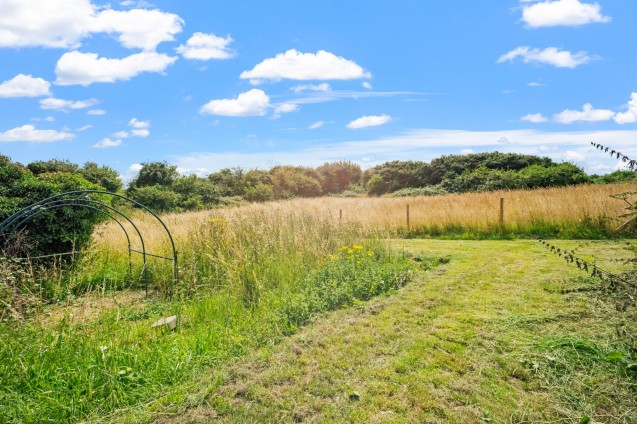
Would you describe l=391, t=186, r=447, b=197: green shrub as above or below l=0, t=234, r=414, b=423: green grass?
above

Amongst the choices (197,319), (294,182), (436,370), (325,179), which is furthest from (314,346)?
(325,179)

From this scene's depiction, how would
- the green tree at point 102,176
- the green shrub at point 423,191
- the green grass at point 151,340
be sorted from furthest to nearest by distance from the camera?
the green shrub at point 423,191
the green tree at point 102,176
the green grass at point 151,340

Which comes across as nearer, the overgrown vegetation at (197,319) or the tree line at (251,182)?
the overgrown vegetation at (197,319)

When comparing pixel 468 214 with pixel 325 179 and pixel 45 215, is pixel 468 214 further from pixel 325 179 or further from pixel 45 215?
pixel 325 179

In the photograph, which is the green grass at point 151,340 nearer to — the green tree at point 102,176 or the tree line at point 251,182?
the tree line at point 251,182

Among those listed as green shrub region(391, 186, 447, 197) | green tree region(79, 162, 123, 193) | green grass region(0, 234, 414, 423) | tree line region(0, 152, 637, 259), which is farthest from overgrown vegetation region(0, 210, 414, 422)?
green shrub region(391, 186, 447, 197)

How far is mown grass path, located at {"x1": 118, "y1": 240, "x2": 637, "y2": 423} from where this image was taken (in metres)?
2.77

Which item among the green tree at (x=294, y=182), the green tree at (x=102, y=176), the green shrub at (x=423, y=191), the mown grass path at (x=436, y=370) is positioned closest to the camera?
the mown grass path at (x=436, y=370)

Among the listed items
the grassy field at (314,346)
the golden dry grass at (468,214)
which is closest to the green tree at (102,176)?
the golden dry grass at (468,214)

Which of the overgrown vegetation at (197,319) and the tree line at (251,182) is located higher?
the tree line at (251,182)

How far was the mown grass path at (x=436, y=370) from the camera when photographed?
277 centimetres

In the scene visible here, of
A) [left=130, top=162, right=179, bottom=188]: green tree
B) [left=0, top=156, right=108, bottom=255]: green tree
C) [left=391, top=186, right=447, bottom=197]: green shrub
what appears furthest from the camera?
[left=391, top=186, right=447, bottom=197]: green shrub

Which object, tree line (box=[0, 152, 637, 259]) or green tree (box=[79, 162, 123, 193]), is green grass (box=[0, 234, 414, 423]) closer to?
tree line (box=[0, 152, 637, 259])

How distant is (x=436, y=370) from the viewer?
3.28 m
